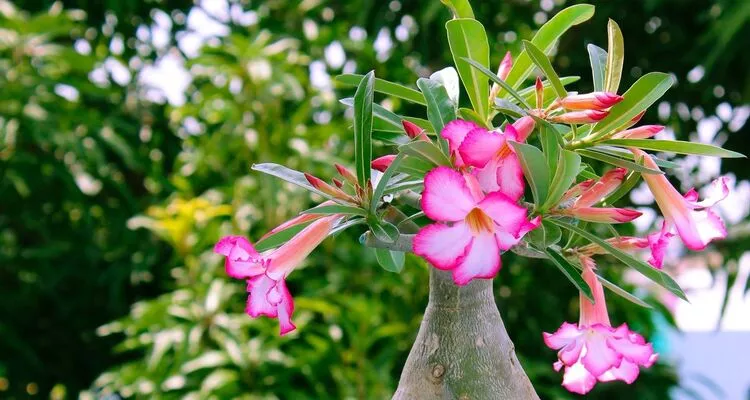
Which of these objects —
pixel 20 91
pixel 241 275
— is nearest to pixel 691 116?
pixel 20 91

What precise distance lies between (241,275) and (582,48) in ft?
4.62

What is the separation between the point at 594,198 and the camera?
0.57 m

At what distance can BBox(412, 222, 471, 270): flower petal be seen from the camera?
19.8 inches

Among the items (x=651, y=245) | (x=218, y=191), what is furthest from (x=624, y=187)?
(x=218, y=191)

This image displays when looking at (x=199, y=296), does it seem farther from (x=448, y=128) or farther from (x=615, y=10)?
(x=448, y=128)

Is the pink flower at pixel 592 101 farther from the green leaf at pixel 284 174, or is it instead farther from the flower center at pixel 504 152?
the green leaf at pixel 284 174

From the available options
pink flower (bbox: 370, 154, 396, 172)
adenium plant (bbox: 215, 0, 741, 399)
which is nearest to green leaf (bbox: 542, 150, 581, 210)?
adenium plant (bbox: 215, 0, 741, 399)

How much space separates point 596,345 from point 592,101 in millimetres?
161

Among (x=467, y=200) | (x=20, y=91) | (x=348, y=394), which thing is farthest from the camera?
(x=20, y=91)

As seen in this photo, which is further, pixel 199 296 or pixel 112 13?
pixel 112 13

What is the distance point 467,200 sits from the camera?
0.50 meters

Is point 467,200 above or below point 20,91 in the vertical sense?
above

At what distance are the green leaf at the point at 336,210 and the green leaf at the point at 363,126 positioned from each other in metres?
0.02

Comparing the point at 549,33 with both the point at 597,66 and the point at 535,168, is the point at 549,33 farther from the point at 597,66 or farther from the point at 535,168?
the point at 535,168
